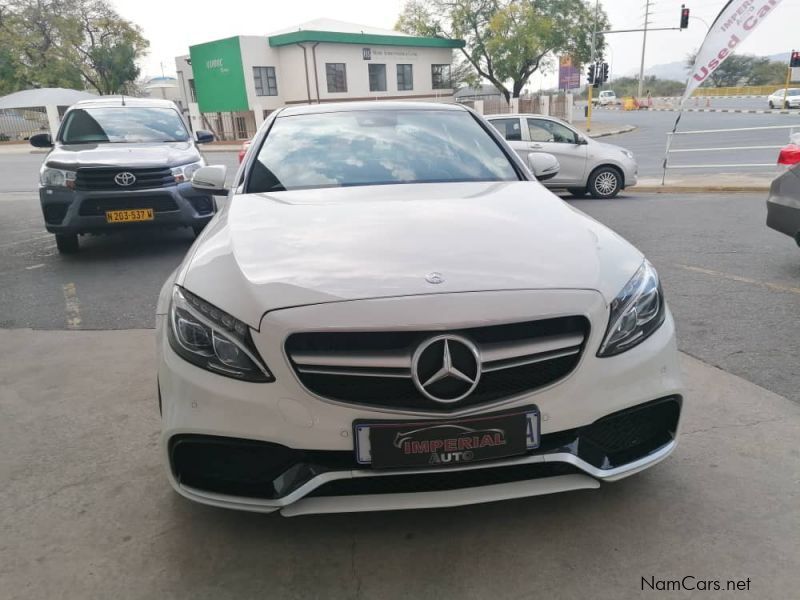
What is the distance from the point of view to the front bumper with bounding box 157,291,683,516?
1.91 m

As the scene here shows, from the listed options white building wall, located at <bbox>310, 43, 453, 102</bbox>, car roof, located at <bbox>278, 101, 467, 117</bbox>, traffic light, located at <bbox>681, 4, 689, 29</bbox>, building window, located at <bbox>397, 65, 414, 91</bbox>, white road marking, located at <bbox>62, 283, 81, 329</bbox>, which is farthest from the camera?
building window, located at <bbox>397, 65, 414, 91</bbox>

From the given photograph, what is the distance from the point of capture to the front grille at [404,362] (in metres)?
1.90

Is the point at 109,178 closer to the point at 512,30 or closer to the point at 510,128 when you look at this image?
the point at 510,128

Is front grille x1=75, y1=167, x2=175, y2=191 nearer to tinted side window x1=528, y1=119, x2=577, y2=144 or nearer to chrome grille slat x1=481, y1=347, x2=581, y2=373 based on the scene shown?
chrome grille slat x1=481, y1=347, x2=581, y2=373

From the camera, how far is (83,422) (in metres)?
3.14

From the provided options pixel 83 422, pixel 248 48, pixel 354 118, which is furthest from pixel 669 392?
pixel 248 48

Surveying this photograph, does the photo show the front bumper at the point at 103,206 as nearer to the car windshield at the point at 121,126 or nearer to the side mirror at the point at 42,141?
the car windshield at the point at 121,126

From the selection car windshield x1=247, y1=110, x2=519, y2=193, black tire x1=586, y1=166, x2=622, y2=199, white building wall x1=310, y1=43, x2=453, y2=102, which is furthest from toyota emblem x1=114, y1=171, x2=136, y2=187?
white building wall x1=310, y1=43, x2=453, y2=102

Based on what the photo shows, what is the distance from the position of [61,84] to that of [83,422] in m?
54.4

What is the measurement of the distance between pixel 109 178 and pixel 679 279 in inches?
215

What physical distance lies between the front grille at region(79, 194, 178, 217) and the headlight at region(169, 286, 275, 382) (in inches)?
191

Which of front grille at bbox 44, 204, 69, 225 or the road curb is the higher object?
front grille at bbox 44, 204, 69, 225

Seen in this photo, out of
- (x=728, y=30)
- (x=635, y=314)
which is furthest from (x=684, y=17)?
(x=635, y=314)

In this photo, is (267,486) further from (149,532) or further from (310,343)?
(149,532)
